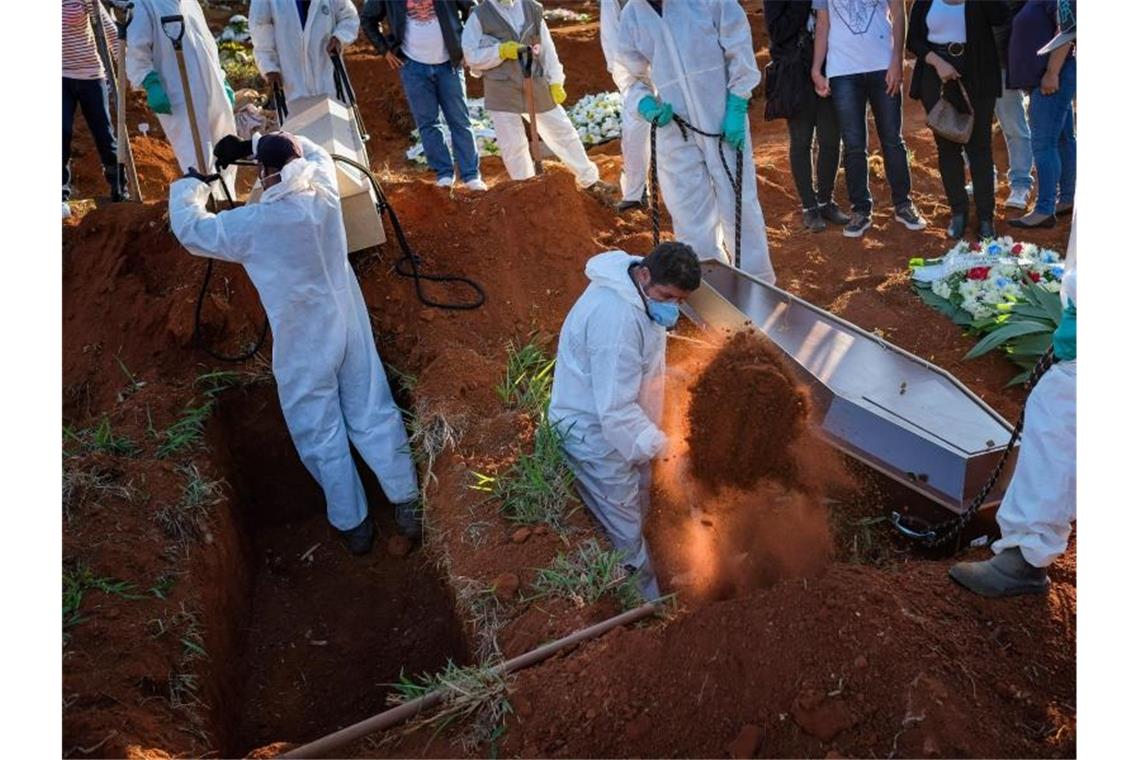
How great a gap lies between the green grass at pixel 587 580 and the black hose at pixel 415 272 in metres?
2.18

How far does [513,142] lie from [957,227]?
124 inches

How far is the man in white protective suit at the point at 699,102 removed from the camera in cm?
550

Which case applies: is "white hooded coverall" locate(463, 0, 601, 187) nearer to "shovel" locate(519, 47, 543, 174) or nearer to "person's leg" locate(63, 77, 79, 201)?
"shovel" locate(519, 47, 543, 174)

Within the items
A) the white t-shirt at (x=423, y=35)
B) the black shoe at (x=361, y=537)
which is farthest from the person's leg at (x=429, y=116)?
the black shoe at (x=361, y=537)

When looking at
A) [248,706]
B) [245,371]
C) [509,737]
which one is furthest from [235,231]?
[509,737]

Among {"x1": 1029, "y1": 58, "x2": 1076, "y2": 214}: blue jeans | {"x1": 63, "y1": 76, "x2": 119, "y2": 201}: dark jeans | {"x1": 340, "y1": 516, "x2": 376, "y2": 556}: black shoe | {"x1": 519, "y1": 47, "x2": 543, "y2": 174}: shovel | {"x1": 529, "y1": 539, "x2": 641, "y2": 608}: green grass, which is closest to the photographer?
{"x1": 529, "y1": 539, "x2": 641, "y2": 608}: green grass

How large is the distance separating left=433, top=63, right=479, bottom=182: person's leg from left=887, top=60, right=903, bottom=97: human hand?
2776 millimetres

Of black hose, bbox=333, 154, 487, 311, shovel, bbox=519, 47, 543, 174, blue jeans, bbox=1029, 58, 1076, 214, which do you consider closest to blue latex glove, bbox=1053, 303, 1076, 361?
black hose, bbox=333, 154, 487, 311

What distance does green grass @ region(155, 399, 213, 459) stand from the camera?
458cm

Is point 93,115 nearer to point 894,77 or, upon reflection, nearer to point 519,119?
point 519,119

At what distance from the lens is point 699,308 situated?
15.8 feet

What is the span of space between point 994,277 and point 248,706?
4507 millimetres

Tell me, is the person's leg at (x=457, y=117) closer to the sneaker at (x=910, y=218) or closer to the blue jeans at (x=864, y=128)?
the blue jeans at (x=864, y=128)

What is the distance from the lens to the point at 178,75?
6.37 m
